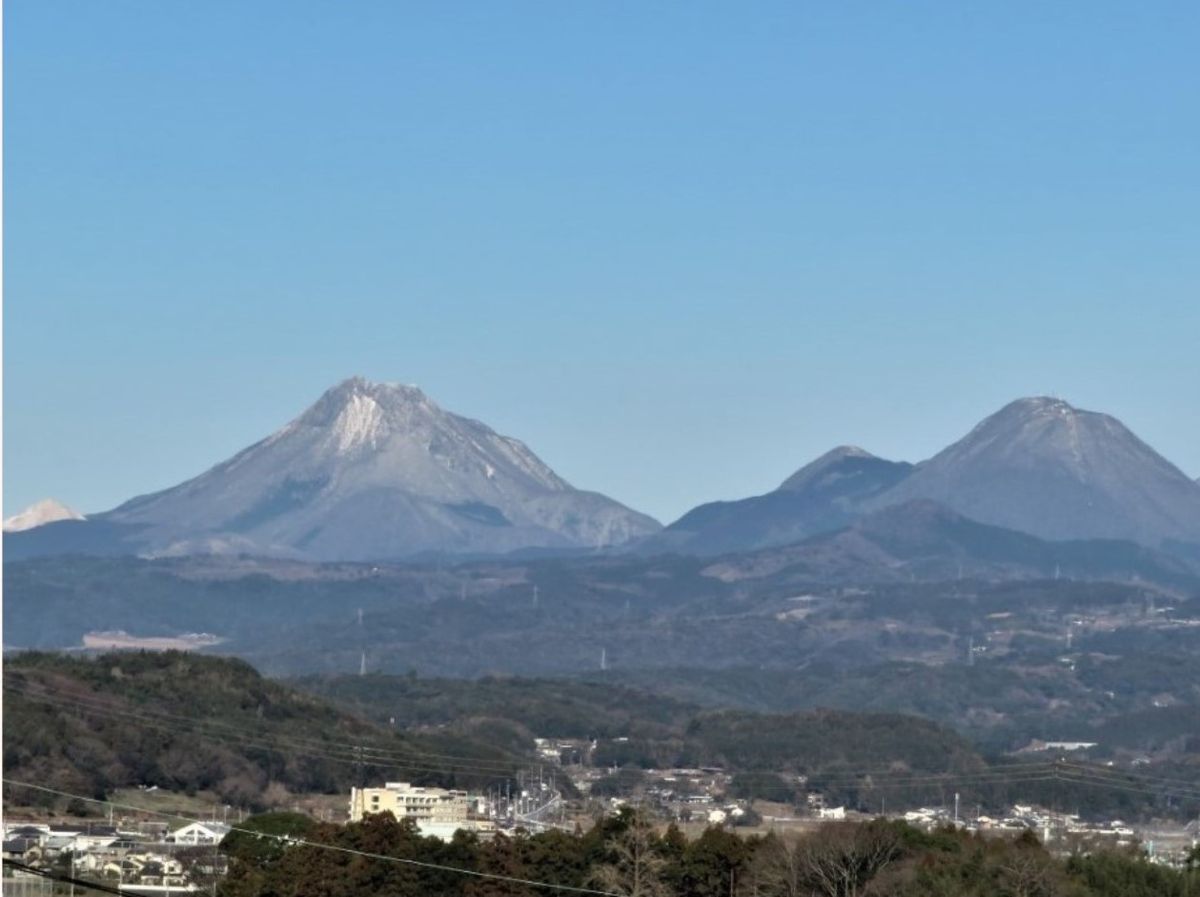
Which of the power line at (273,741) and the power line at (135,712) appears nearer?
the power line at (273,741)

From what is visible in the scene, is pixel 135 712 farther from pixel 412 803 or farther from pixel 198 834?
pixel 198 834

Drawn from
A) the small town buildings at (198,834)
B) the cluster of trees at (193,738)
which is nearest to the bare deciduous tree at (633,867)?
the small town buildings at (198,834)

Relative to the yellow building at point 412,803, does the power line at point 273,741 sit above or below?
above

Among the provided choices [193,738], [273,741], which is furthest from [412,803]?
[273,741]

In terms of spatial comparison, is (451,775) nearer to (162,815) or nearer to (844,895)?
(162,815)

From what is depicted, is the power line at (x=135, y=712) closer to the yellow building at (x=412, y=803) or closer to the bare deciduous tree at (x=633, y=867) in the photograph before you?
the yellow building at (x=412, y=803)

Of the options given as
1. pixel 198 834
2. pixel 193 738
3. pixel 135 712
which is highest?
pixel 135 712

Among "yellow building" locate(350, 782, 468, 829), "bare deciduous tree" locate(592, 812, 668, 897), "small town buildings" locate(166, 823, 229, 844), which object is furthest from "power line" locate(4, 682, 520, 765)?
"bare deciduous tree" locate(592, 812, 668, 897)

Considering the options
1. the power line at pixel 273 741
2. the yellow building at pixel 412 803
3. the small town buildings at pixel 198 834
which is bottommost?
the small town buildings at pixel 198 834

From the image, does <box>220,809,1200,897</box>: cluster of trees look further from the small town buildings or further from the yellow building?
the yellow building
